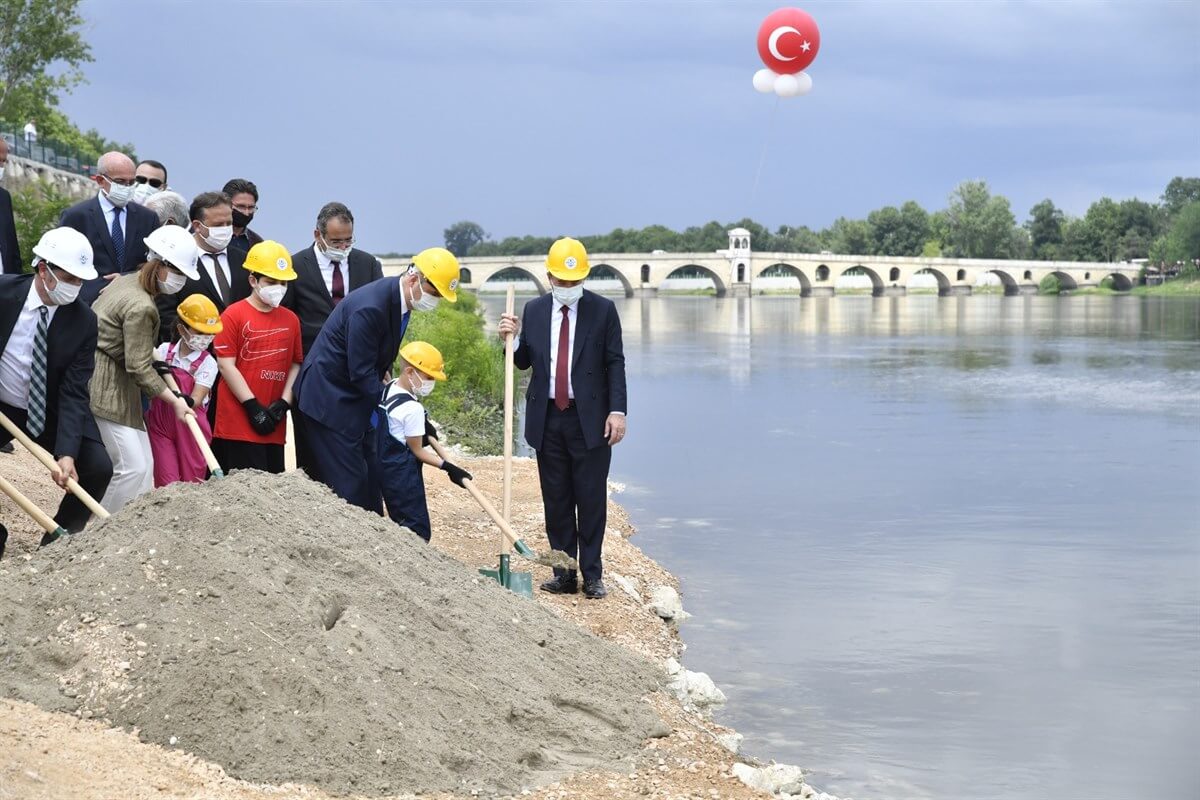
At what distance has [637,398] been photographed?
27.4 m

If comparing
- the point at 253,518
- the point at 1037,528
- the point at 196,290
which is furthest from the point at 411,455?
the point at 1037,528

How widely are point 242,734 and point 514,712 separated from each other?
1.15 m

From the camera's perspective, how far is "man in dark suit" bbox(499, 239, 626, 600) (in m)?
7.92

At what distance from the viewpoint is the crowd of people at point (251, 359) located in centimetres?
637

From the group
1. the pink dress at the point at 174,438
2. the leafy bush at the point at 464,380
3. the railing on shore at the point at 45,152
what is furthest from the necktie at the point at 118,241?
the railing on shore at the point at 45,152

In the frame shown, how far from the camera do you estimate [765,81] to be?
1717 centimetres

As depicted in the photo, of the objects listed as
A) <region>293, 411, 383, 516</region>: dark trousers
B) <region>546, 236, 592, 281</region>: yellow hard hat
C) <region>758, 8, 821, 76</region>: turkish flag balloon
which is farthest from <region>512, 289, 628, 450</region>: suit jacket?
<region>758, 8, 821, 76</region>: turkish flag balloon

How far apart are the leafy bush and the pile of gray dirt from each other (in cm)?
1165

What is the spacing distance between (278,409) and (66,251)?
4.85ft

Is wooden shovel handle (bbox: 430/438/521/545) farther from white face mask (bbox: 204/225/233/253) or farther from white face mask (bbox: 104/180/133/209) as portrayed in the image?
white face mask (bbox: 104/180/133/209)

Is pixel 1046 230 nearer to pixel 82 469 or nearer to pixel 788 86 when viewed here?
pixel 788 86

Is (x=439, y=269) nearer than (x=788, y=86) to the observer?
Yes

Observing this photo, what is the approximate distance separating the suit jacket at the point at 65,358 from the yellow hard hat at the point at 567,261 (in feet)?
8.32

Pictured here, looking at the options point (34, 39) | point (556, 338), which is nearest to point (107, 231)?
point (556, 338)
